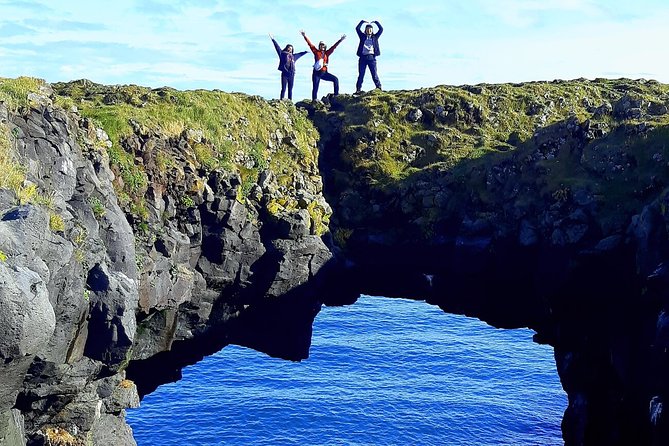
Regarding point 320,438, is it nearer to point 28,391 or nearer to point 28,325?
point 28,391

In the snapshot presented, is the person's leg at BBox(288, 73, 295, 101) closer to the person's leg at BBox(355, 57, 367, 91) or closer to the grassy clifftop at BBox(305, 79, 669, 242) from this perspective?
the grassy clifftop at BBox(305, 79, 669, 242)

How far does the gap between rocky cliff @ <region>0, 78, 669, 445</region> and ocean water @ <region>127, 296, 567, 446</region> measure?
31.4ft

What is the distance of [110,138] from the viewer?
3319 centimetres

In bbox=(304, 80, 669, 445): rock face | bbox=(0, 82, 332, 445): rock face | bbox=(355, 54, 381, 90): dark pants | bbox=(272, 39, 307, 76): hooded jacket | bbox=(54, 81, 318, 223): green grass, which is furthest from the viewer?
bbox=(355, 54, 381, 90): dark pants

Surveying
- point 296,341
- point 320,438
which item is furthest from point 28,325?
point 320,438

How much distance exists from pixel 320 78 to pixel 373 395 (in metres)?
22.8

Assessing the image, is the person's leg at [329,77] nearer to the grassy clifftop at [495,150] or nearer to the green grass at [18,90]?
the grassy clifftop at [495,150]

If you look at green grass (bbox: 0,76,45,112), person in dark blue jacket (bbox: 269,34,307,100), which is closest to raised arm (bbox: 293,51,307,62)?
person in dark blue jacket (bbox: 269,34,307,100)

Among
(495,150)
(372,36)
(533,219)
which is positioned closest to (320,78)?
(372,36)

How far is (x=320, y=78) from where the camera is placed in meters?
48.0

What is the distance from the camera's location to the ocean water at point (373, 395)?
4775cm

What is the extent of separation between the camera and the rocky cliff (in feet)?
84.8

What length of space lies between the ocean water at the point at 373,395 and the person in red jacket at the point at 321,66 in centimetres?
2121

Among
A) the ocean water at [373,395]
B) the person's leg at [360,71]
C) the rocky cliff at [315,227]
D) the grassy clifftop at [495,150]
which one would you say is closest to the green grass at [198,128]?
the rocky cliff at [315,227]
